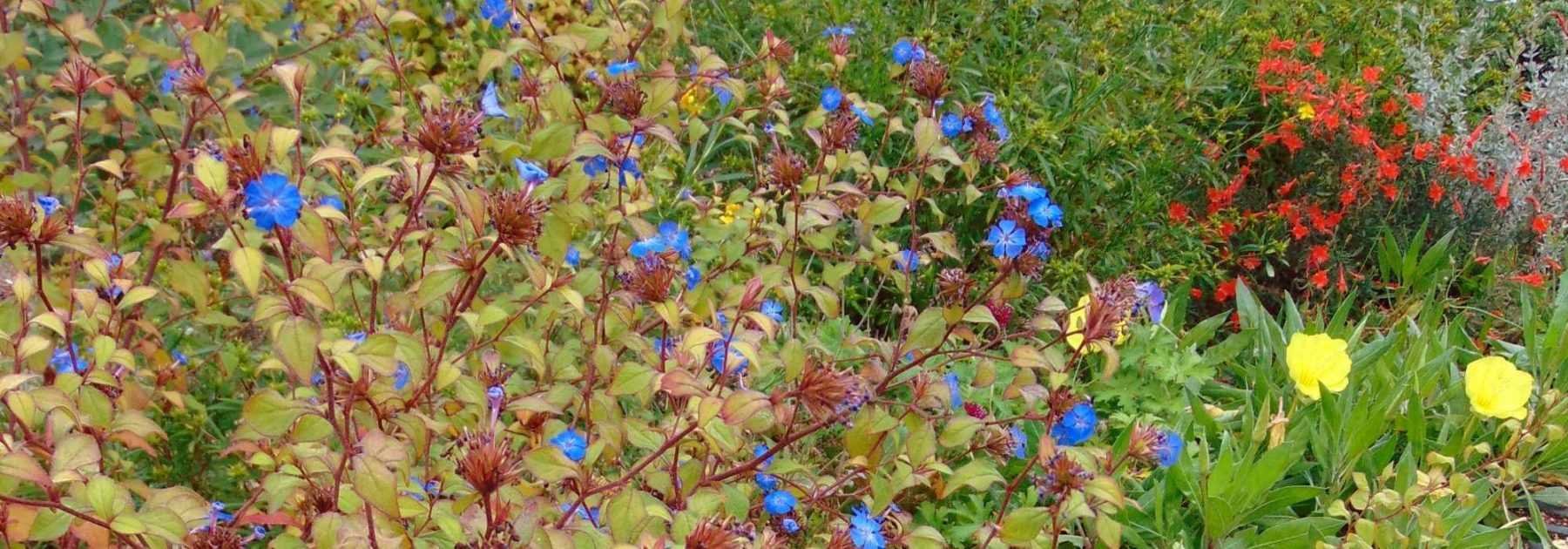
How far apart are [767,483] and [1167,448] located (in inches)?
23.0

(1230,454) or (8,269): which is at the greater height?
(8,269)

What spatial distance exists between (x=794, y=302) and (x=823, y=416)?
1.86ft

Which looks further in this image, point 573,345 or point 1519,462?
point 1519,462

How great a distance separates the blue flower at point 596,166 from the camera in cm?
205

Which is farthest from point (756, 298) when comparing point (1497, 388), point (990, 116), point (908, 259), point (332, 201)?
point (1497, 388)

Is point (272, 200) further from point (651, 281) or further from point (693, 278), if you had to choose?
point (693, 278)

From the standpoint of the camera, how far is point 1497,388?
7.64ft

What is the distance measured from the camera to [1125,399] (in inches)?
98.7

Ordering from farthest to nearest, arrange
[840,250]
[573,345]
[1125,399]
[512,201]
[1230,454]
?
1. [840,250]
2. [1125,399]
3. [1230,454]
4. [573,345]
5. [512,201]

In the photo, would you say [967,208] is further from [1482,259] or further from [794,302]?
[1482,259]

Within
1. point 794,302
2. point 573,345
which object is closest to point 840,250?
point 794,302

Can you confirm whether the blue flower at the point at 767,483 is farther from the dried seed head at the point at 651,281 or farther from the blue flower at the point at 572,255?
the blue flower at the point at 572,255

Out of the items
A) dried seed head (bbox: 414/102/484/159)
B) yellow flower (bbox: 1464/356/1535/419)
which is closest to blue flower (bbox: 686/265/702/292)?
dried seed head (bbox: 414/102/484/159)

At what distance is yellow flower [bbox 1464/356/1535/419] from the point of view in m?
2.31
